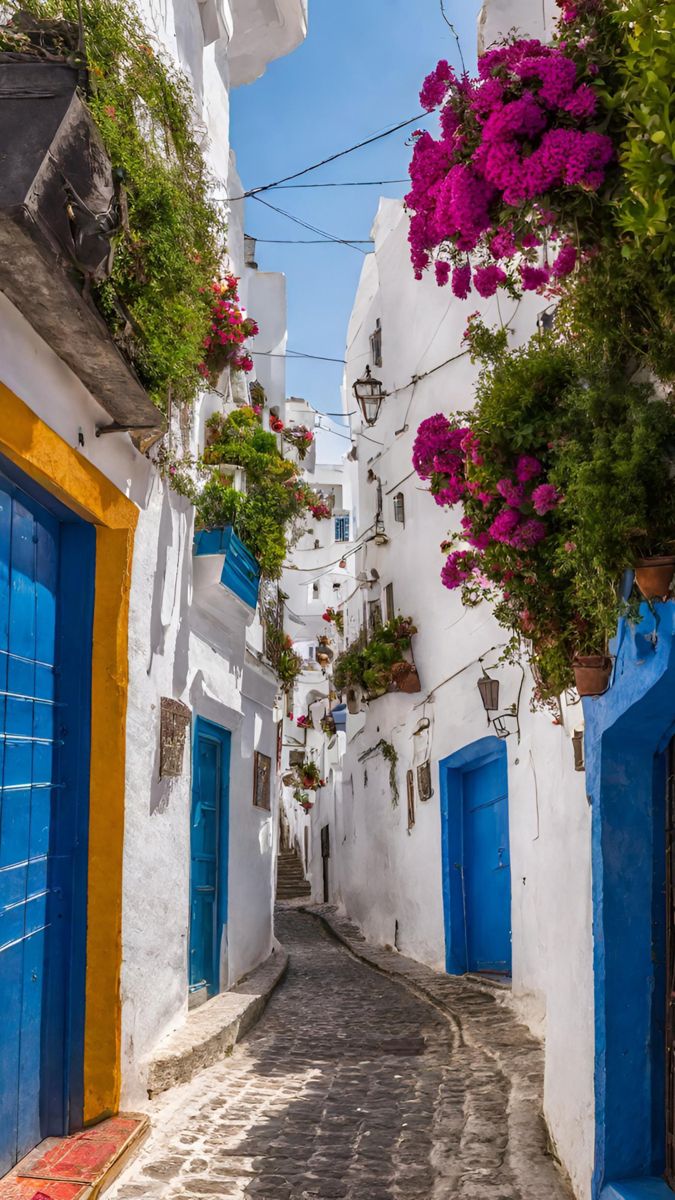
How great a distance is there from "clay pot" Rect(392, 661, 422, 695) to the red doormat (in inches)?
324

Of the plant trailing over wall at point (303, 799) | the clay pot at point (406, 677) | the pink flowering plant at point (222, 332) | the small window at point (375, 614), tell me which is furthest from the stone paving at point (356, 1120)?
the plant trailing over wall at point (303, 799)

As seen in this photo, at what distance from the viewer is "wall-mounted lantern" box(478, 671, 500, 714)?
9.22 meters

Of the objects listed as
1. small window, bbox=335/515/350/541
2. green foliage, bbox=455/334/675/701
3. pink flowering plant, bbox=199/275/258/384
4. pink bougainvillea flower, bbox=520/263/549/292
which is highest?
small window, bbox=335/515/350/541

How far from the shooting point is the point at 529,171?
3.17 meters

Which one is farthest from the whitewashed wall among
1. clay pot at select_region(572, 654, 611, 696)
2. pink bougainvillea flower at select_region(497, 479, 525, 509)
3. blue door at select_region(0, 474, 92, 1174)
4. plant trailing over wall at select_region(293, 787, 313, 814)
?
plant trailing over wall at select_region(293, 787, 313, 814)

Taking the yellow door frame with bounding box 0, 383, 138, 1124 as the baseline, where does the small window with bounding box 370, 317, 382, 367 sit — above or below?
above

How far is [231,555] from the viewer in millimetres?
7496

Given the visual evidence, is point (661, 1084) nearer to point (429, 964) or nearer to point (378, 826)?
point (429, 964)

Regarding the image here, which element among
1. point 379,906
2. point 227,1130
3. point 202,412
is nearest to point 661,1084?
point 227,1130

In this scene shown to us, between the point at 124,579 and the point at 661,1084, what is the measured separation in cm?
317

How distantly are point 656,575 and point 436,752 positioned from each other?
8529mm

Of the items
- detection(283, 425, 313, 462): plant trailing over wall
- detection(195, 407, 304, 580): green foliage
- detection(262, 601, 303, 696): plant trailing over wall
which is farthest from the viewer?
detection(283, 425, 313, 462): plant trailing over wall

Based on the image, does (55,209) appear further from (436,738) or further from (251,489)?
(436,738)

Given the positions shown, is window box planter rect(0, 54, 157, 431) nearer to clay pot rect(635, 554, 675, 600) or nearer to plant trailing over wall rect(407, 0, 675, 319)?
plant trailing over wall rect(407, 0, 675, 319)
